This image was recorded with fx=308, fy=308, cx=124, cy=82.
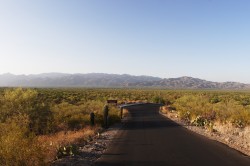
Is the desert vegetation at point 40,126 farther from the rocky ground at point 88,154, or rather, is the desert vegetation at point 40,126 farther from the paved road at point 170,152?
the paved road at point 170,152

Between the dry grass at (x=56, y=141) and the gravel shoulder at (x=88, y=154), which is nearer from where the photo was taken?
the gravel shoulder at (x=88, y=154)

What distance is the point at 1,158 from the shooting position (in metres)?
9.12

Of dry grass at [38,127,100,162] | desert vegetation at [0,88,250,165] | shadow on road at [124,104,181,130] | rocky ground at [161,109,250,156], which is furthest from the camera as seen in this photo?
shadow on road at [124,104,181,130]

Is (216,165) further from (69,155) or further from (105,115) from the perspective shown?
(105,115)

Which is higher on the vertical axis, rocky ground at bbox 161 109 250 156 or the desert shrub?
the desert shrub

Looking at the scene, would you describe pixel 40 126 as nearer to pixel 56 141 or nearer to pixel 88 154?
pixel 56 141

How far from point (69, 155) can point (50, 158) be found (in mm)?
1103

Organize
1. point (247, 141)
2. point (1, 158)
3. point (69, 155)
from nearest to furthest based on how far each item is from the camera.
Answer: point (1, 158) → point (69, 155) → point (247, 141)

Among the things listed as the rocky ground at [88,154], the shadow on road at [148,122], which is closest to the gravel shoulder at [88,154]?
the rocky ground at [88,154]

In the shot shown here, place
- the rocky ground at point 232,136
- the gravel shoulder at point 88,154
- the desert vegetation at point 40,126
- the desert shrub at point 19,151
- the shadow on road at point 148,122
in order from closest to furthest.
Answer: the desert shrub at point 19,151 < the desert vegetation at point 40,126 < the gravel shoulder at point 88,154 < the rocky ground at point 232,136 < the shadow on road at point 148,122

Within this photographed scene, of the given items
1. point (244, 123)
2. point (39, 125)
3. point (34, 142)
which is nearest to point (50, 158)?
point (34, 142)

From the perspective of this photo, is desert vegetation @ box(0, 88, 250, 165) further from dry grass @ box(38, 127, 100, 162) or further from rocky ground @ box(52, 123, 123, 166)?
rocky ground @ box(52, 123, 123, 166)

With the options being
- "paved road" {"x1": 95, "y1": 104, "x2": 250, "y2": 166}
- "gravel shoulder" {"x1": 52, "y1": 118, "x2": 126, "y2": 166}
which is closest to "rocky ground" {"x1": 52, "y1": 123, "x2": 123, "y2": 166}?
"gravel shoulder" {"x1": 52, "y1": 118, "x2": 126, "y2": 166}

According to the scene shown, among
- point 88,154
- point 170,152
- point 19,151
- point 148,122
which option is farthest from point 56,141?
point 148,122
